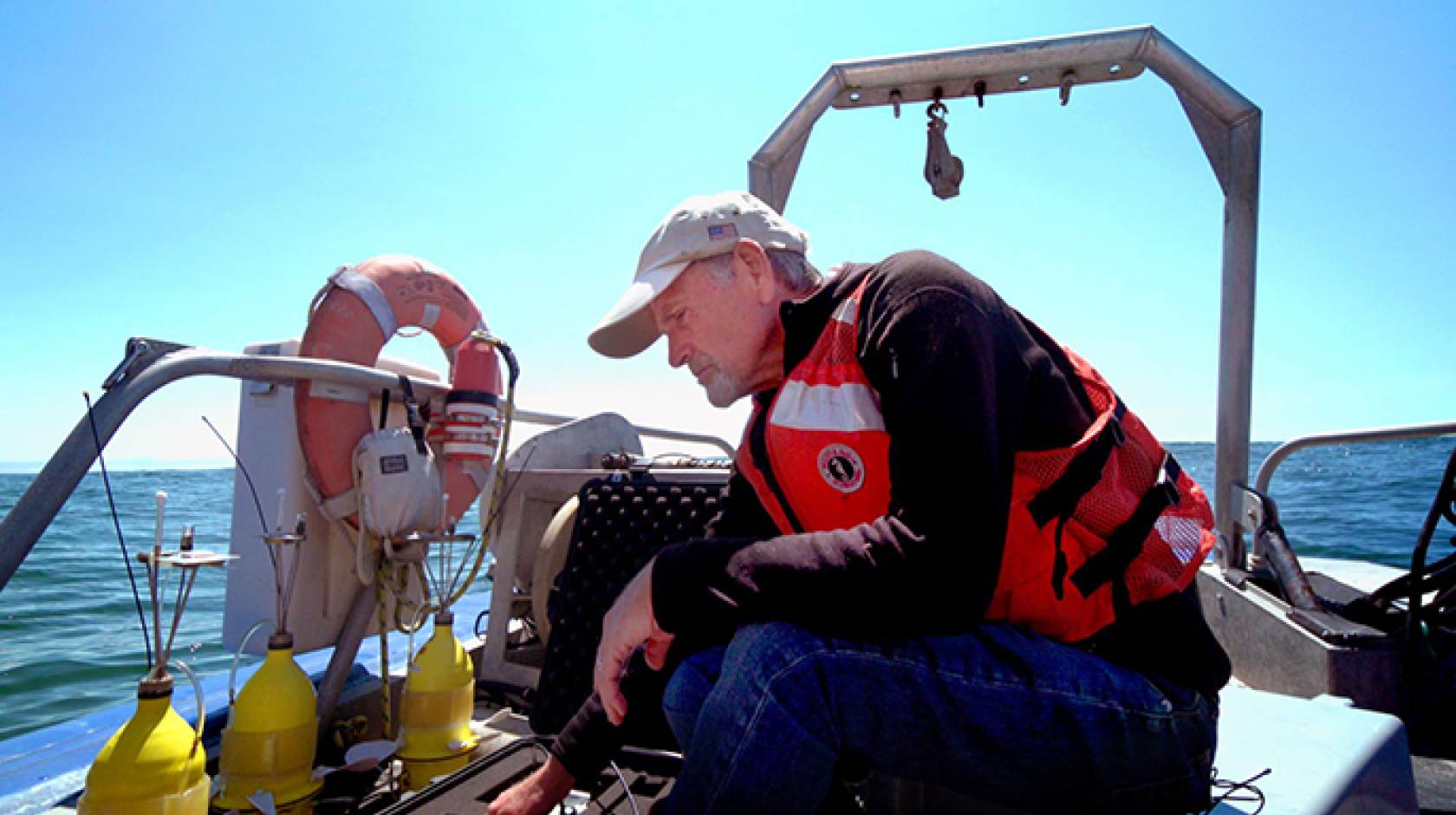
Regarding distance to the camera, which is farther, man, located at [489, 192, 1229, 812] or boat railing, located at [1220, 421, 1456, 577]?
boat railing, located at [1220, 421, 1456, 577]

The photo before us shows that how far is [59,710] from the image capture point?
393 cm

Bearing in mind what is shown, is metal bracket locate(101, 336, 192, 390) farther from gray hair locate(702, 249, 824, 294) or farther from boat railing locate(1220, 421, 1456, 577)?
boat railing locate(1220, 421, 1456, 577)

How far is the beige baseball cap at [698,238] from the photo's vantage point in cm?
129

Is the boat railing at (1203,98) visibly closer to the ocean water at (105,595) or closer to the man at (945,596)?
the ocean water at (105,595)

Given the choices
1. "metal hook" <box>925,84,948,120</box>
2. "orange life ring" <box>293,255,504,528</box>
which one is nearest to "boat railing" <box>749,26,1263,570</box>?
"metal hook" <box>925,84,948,120</box>

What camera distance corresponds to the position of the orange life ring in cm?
206

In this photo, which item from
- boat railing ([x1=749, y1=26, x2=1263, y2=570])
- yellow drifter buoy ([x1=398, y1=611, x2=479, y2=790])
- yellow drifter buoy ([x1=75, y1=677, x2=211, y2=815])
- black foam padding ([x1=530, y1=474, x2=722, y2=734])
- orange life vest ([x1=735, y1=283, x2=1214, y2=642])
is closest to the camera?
orange life vest ([x1=735, y1=283, x2=1214, y2=642])

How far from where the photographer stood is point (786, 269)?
4.38ft

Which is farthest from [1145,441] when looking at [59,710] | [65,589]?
[65,589]

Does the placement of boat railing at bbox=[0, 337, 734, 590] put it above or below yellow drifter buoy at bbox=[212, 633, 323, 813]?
above

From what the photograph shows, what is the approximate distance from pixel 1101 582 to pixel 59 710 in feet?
16.9

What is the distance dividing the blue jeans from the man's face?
53 cm

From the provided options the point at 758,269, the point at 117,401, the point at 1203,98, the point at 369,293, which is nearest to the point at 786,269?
the point at 758,269

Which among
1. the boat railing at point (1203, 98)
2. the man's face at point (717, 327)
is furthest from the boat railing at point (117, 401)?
the boat railing at point (1203, 98)
